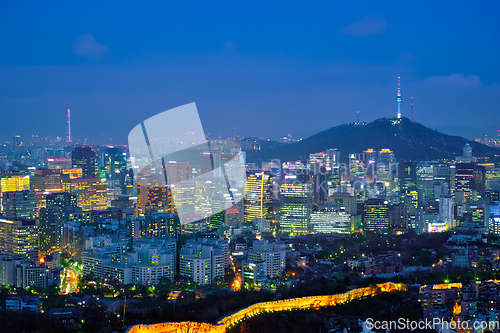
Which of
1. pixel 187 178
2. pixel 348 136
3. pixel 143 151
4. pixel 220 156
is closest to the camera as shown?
pixel 143 151

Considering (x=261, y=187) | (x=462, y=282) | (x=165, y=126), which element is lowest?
(x=462, y=282)

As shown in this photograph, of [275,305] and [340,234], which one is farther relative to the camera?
[340,234]

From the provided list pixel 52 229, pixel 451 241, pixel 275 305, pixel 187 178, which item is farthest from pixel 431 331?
pixel 187 178

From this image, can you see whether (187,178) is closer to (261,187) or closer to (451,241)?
(261,187)

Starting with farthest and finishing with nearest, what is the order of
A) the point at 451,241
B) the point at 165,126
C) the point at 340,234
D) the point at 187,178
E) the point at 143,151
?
the point at 187,178 < the point at 340,234 < the point at 143,151 < the point at 451,241 < the point at 165,126

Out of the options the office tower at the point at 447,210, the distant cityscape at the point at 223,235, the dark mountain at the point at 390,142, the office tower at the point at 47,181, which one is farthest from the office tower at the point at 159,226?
the dark mountain at the point at 390,142

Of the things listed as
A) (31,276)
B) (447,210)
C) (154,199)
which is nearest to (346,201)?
(447,210)

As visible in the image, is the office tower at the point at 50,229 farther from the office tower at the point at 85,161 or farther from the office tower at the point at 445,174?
the office tower at the point at 445,174

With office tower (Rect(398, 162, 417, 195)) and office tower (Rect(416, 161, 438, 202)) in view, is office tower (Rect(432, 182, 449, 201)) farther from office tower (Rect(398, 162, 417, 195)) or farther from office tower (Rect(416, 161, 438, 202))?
office tower (Rect(398, 162, 417, 195))
